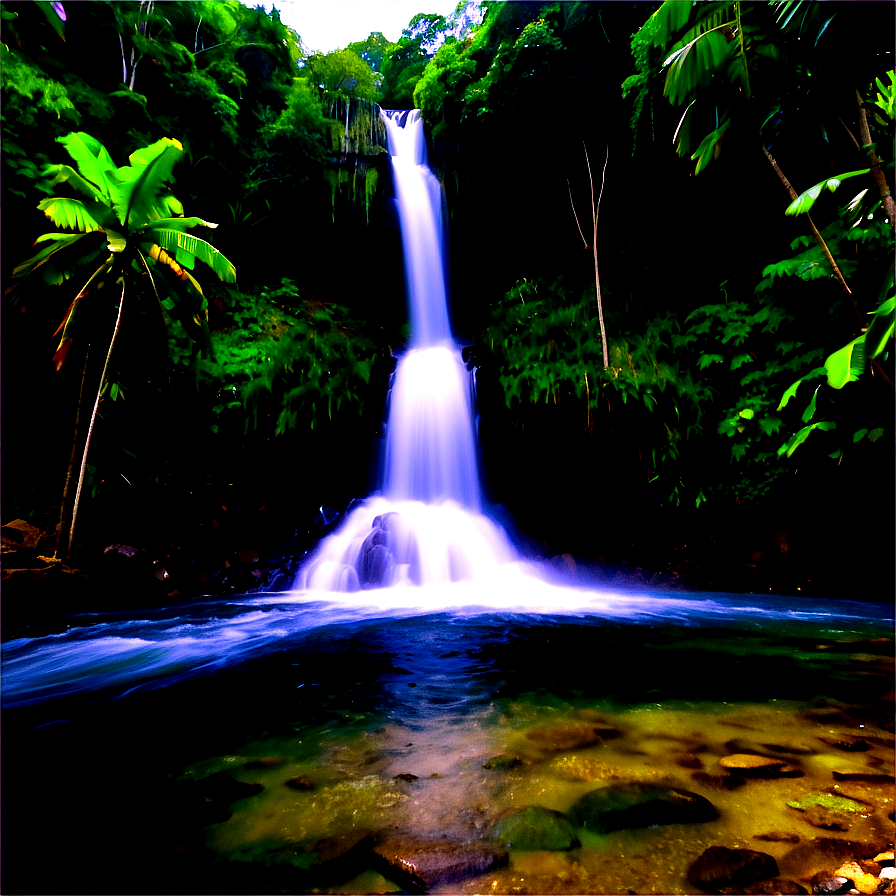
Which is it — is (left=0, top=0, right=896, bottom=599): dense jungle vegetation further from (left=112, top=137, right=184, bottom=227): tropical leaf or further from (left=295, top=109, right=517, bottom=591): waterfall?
(left=295, top=109, right=517, bottom=591): waterfall

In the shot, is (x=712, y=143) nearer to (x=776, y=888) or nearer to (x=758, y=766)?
(x=758, y=766)

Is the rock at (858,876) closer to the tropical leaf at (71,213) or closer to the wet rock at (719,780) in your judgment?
the wet rock at (719,780)

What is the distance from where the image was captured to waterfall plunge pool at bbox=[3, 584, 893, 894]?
5.18 feet

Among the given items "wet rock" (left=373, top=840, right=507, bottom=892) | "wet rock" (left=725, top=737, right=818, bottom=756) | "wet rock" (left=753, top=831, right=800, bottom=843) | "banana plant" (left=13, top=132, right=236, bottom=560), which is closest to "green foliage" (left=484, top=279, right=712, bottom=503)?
"banana plant" (left=13, top=132, right=236, bottom=560)

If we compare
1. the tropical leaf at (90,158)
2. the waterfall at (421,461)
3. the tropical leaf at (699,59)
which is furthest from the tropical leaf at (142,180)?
the tropical leaf at (699,59)

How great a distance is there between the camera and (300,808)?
188cm

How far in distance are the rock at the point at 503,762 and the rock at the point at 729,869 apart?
2.70 feet

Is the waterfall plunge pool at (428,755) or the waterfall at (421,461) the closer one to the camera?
the waterfall plunge pool at (428,755)

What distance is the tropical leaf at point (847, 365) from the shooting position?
13.6 feet

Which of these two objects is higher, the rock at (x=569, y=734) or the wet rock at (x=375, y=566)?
the wet rock at (x=375, y=566)

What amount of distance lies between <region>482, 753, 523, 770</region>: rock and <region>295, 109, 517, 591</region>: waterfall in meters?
5.48

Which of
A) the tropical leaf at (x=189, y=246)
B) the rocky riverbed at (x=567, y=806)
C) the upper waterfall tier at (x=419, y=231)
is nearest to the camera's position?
the rocky riverbed at (x=567, y=806)

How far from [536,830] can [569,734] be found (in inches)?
32.5

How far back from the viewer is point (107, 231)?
6898 millimetres
